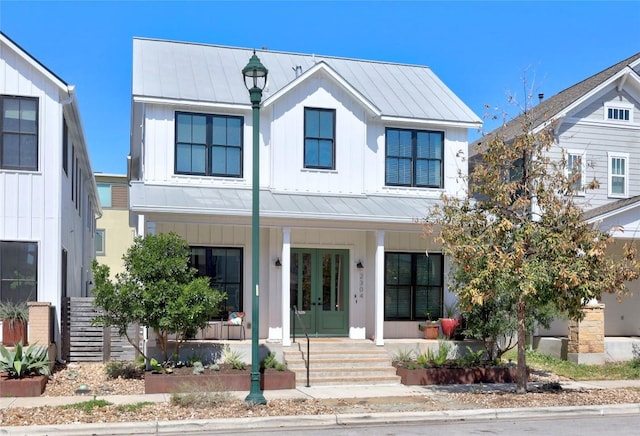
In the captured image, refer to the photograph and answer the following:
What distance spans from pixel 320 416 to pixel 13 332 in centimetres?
702

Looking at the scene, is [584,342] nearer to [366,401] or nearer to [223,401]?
[366,401]

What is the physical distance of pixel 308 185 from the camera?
58.0ft

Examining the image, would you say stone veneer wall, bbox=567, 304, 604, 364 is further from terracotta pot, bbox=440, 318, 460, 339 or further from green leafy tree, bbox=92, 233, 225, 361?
green leafy tree, bbox=92, 233, 225, 361

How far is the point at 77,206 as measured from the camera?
2144cm

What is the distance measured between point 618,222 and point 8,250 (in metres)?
14.7

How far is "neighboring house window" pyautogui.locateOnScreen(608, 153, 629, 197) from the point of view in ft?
69.7

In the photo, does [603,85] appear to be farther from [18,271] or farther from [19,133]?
[18,271]

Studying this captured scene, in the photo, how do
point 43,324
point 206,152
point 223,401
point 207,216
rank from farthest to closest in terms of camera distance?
point 206,152 < point 207,216 < point 43,324 < point 223,401

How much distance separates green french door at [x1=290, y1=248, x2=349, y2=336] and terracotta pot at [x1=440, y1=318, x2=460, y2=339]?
233 cm

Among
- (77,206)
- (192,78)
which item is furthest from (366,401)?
(77,206)

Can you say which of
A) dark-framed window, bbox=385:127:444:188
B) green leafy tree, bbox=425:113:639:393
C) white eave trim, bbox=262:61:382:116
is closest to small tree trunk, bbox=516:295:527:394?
green leafy tree, bbox=425:113:639:393

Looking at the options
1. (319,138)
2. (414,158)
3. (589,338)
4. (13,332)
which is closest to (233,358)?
(13,332)

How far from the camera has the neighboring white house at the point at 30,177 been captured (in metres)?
15.4

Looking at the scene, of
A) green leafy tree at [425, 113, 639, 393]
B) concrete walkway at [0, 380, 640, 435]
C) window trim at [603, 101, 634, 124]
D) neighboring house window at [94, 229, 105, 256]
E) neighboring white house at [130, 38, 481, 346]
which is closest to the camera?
concrete walkway at [0, 380, 640, 435]
